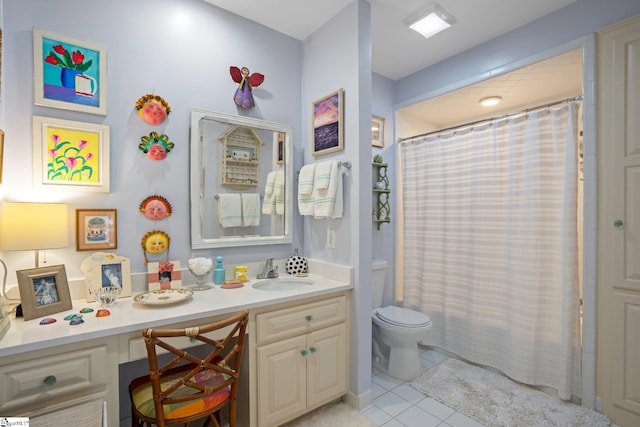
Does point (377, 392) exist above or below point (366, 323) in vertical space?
below

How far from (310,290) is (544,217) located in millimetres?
1720

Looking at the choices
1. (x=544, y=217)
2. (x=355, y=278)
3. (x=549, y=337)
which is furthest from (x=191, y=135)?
(x=549, y=337)

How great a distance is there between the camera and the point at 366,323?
202cm

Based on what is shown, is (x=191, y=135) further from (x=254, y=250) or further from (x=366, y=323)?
(x=366, y=323)

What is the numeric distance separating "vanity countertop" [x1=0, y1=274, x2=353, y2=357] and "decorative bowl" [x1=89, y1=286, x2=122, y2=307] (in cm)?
3

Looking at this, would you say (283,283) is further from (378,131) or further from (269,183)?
(378,131)

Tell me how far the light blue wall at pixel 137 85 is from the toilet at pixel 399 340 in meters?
1.08

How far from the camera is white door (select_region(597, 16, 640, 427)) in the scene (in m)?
1.72

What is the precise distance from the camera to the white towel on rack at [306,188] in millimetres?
2152

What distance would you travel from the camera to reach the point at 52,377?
1.13 m

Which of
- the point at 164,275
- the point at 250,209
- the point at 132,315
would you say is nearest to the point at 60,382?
the point at 132,315

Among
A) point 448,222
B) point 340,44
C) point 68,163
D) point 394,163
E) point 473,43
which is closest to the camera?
point 68,163

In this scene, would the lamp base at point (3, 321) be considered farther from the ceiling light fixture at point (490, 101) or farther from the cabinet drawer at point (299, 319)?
the ceiling light fixture at point (490, 101)

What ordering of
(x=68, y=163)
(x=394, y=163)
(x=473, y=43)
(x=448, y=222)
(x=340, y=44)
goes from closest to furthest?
(x=68, y=163)
(x=340, y=44)
(x=473, y=43)
(x=448, y=222)
(x=394, y=163)
